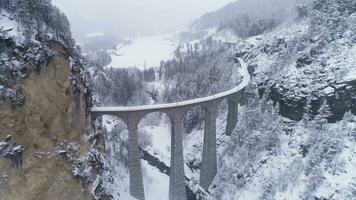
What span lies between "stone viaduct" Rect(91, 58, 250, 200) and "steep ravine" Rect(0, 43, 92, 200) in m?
8.16

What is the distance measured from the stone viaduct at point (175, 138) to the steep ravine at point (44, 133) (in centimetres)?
816

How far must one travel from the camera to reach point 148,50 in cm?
19438

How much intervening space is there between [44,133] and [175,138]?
20.9 metres

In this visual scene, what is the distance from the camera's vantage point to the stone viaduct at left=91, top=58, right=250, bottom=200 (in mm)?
49688

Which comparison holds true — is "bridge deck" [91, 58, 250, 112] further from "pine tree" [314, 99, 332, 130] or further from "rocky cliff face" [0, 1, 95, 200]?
"pine tree" [314, 99, 332, 130]

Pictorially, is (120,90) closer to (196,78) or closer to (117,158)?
(196,78)

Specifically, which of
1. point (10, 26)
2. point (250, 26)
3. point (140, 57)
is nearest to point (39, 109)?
point (10, 26)

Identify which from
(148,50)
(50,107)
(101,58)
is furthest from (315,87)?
(148,50)

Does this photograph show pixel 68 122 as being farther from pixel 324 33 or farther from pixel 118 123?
pixel 324 33

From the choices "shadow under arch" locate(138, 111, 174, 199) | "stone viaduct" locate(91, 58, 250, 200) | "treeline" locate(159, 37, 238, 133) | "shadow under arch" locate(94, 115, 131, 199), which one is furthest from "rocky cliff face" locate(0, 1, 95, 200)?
"treeline" locate(159, 37, 238, 133)

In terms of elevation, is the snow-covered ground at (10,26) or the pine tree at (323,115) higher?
the snow-covered ground at (10,26)

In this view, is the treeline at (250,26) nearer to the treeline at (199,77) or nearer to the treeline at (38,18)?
the treeline at (199,77)

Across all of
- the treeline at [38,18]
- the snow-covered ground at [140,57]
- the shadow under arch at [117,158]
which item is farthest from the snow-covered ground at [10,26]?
the snow-covered ground at [140,57]

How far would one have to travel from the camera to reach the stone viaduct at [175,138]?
163ft
